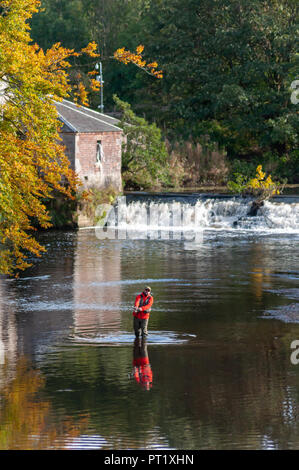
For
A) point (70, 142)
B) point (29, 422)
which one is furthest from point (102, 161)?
point (29, 422)

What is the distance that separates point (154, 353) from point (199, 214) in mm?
33890

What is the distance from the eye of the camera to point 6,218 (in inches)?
1057

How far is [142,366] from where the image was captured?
22.0 m

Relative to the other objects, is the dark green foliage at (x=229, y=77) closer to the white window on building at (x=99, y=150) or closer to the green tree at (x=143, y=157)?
the green tree at (x=143, y=157)

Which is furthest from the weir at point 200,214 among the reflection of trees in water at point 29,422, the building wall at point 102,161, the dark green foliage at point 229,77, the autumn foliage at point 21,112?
the reflection of trees in water at point 29,422

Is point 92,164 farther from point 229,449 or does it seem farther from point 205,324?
point 229,449

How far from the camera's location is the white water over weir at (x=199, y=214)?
180ft

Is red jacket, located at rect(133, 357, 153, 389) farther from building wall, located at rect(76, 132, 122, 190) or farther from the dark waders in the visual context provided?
building wall, located at rect(76, 132, 122, 190)

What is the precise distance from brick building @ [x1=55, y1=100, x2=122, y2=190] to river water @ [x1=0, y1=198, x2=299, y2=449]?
1229 cm

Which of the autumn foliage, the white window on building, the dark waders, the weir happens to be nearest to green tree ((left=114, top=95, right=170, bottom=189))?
the weir

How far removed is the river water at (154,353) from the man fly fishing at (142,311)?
446 mm

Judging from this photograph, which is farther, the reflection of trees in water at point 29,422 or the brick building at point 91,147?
the brick building at point 91,147

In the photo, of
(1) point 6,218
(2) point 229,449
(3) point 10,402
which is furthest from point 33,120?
(2) point 229,449
